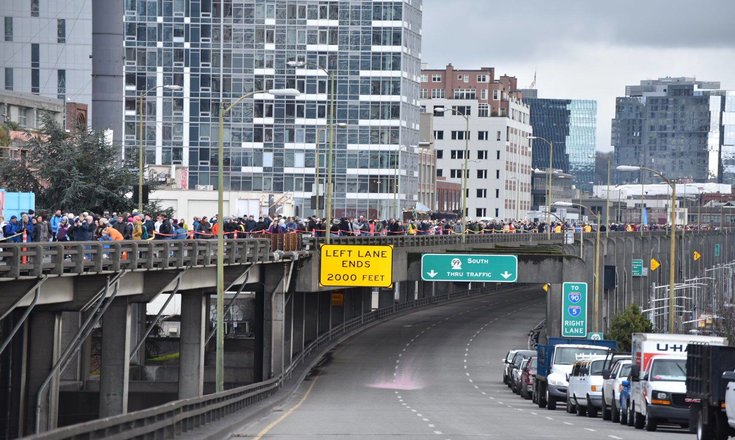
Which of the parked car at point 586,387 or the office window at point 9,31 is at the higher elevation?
the office window at point 9,31

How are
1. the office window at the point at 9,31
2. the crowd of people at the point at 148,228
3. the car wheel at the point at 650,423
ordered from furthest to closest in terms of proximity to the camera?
the office window at the point at 9,31, the crowd of people at the point at 148,228, the car wheel at the point at 650,423

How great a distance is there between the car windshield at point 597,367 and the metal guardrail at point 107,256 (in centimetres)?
1277

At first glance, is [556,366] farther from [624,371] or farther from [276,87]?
[276,87]

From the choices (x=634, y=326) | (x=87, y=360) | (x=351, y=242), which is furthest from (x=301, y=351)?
(x=634, y=326)

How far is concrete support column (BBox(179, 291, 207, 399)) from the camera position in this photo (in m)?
53.8

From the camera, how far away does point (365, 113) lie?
140 meters

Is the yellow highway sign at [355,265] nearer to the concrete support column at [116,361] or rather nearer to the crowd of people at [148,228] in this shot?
the crowd of people at [148,228]

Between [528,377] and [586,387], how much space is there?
10.7 m

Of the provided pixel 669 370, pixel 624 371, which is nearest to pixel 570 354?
pixel 624 371

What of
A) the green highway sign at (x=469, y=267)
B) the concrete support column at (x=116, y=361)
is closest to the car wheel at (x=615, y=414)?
the concrete support column at (x=116, y=361)

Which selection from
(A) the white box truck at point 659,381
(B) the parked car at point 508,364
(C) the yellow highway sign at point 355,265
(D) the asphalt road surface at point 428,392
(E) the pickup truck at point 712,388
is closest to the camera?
(E) the pickup truck at point 712,388

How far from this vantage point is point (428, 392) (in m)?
56.4

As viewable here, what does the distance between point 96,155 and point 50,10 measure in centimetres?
5312

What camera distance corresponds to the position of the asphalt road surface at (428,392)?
32875mm
